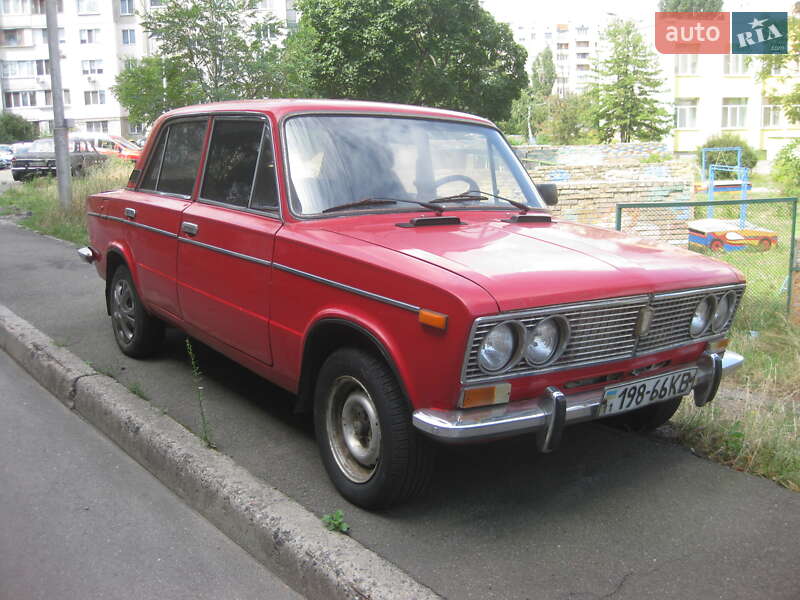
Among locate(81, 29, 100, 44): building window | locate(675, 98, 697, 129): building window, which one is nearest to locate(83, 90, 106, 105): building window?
locate(81, 29, 100, 44): building window

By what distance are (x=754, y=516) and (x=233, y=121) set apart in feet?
11.4

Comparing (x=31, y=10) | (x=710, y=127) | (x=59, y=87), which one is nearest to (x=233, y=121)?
(x=59, y=87)

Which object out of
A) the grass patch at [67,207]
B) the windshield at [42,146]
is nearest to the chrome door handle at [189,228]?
the grass patch at [67,207]

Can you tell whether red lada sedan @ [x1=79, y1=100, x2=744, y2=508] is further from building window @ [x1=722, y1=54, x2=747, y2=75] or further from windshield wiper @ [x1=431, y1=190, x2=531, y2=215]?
building window @ [x1=722, y1=54, x2=747, y2=75]

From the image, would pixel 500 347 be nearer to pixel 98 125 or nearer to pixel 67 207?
pixel 67 207

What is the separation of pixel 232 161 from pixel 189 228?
49 centimetres

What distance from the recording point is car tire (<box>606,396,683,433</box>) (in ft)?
14.6

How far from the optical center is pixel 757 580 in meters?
3.12

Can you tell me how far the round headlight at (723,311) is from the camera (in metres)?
3.93

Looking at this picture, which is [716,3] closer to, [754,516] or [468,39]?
[468,39]

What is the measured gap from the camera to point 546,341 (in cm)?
328

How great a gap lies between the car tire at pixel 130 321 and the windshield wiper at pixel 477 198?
2.55 metres

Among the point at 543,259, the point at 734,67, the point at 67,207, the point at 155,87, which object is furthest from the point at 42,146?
the point at 734,67

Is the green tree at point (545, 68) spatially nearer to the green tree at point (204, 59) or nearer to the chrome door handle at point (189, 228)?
the green tree at point (204, 59)
